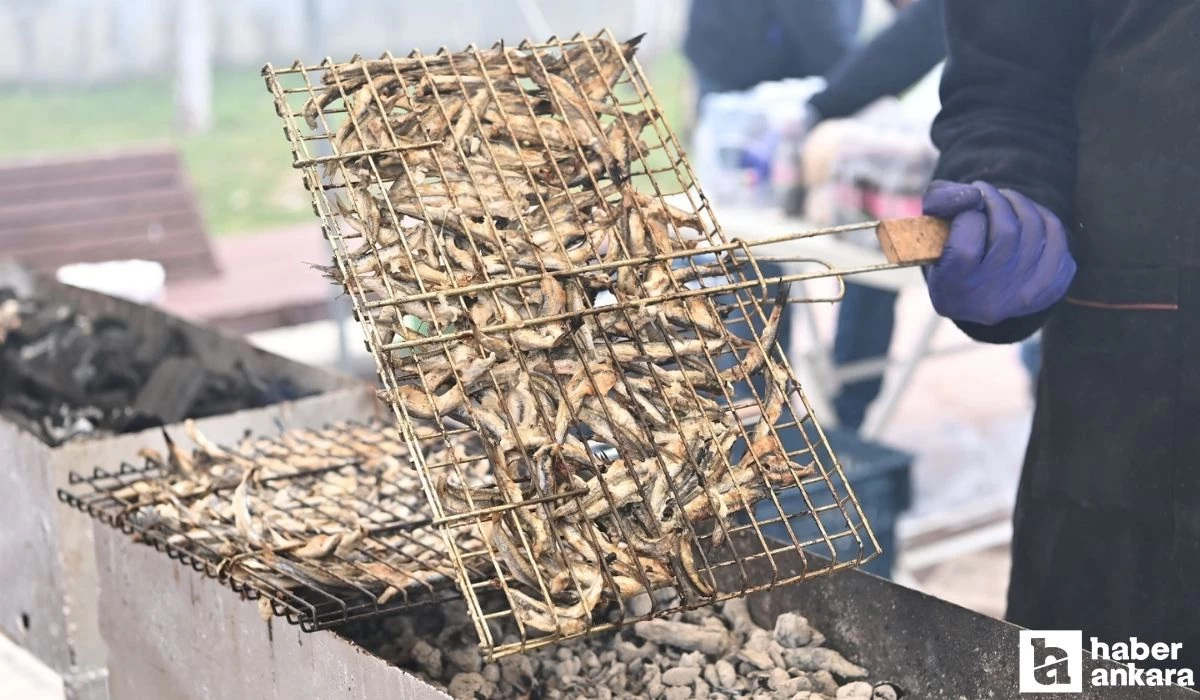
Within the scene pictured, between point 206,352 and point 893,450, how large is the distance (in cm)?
232

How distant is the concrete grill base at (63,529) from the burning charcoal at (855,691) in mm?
1591

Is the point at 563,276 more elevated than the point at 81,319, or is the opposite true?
the point at 81,319

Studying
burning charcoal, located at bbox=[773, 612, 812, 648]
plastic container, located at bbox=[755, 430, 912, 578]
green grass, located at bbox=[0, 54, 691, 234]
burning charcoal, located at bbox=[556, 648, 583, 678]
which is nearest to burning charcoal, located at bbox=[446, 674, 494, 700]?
burning charcoal, located at bbox=[556, 648, 583, 678]

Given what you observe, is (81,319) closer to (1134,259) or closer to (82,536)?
(82,536)

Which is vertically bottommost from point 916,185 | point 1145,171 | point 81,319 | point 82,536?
point 82,536

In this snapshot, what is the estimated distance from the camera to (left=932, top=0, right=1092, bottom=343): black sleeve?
2.47 m

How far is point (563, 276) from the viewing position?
6.71 feet

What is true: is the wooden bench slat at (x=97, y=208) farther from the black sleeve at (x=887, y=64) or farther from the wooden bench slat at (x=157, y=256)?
the black sleeve at (x=887, y=64)

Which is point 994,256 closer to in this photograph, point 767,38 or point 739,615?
point 739,615

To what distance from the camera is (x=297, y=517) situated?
8.45 ft

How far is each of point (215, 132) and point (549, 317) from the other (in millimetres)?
10272

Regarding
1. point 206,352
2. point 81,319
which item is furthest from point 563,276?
point 81,319

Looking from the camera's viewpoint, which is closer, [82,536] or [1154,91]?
[1154,91]

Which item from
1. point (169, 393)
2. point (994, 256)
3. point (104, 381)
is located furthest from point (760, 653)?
point (104, 381)
